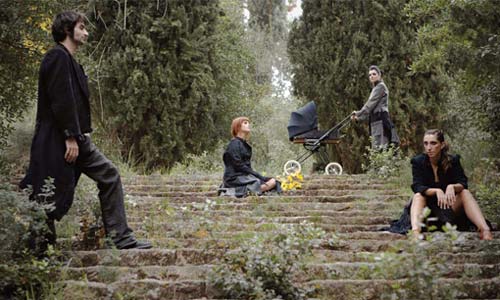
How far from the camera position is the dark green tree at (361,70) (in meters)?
14.7

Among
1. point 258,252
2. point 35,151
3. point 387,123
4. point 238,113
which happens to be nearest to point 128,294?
point 258,252

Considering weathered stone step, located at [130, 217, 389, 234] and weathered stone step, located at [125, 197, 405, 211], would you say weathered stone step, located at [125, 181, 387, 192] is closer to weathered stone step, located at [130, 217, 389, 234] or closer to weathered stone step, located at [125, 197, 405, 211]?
weathered stone step, located at [125, 197, 405, 211]

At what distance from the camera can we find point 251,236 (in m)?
6.21

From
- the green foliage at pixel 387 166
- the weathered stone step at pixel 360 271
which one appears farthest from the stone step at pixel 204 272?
the green foliage at pixel 387 166

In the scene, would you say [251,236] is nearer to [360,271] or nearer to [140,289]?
[360,271]

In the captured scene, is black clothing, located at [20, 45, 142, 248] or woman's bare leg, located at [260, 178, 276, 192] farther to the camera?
woman's bare leg, located at [260, 178, 276, 192]

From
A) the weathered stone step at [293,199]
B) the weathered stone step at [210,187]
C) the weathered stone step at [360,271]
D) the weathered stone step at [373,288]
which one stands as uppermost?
the weathered stone step at [210,187]

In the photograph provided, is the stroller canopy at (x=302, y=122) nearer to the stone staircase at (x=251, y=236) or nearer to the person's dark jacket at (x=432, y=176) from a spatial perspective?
the stone staircase at (x=251, y=236)

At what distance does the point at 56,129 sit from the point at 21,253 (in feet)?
3.16

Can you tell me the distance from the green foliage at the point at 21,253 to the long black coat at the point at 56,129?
241 millimetres

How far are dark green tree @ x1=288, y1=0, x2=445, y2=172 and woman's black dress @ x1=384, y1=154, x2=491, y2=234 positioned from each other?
801 cm

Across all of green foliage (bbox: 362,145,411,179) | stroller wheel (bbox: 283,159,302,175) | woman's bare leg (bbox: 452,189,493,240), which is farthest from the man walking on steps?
stroller wheel (bbox: 283,159,302,175)

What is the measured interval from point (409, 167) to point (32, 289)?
21.0 ft

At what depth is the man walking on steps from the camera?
5.24 metres
